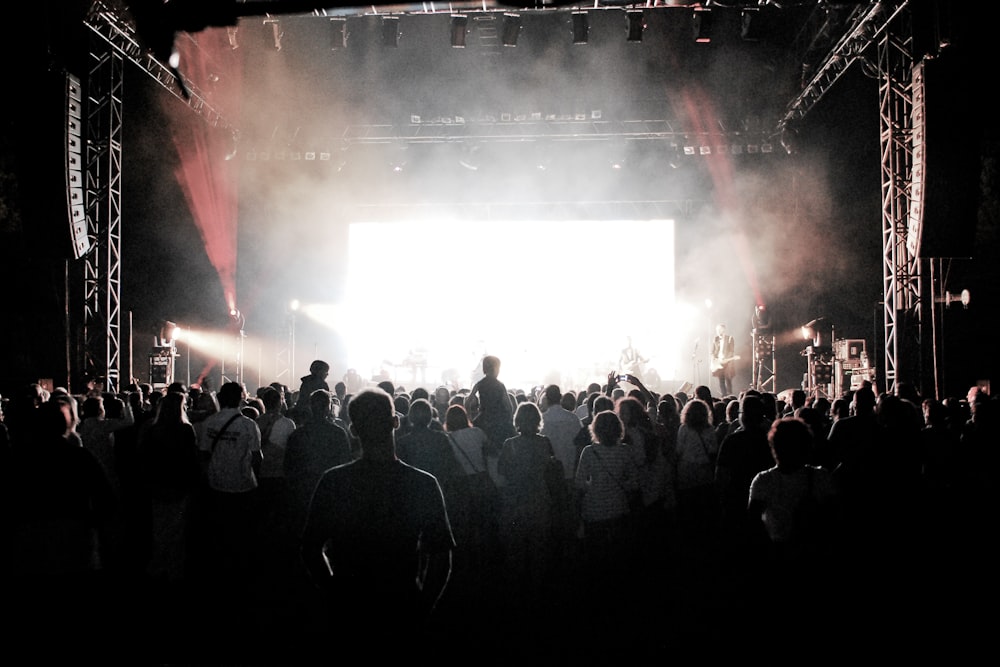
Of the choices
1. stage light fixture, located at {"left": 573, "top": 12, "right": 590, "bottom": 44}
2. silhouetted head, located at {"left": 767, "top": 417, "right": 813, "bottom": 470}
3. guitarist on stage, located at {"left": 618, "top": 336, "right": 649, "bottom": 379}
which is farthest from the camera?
guitarist on stage, located at {"left": 618, "top": 336, "right": 649, "bottom": 379}

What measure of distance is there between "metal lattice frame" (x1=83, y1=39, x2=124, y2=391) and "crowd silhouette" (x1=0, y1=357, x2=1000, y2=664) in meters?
5.64

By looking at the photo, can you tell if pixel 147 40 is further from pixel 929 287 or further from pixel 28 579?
pixel 929 287

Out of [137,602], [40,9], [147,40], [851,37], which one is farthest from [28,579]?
[851,37]

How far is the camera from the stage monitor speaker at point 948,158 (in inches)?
408

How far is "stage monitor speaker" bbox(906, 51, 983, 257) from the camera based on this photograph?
408 inches

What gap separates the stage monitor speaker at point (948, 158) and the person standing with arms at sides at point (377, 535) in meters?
10.1

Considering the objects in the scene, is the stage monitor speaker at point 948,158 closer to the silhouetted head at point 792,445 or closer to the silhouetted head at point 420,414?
the silhouetted head at point 792,445

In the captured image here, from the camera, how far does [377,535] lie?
2.80 meters

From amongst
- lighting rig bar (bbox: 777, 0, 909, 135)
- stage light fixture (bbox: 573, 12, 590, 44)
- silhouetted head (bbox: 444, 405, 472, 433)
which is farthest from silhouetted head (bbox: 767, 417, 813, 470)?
stage light fixture (bbox: 573, 12, 590, 44)

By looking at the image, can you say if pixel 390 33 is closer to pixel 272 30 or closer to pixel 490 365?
pixel 272 30

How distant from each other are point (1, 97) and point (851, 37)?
45.0 ft

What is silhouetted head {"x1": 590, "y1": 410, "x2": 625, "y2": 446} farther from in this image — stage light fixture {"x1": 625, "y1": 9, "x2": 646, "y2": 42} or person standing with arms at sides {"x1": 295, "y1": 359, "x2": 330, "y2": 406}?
stage light fixture {"x1": 625, "y1": 9, "x2": 646, "y2": 42}

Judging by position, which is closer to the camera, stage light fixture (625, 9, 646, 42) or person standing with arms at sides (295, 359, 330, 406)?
person standing with arms at sides (295, 359, 330, 406)

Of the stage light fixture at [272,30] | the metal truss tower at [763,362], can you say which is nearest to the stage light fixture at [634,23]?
the stage light fixture at [272,30]
